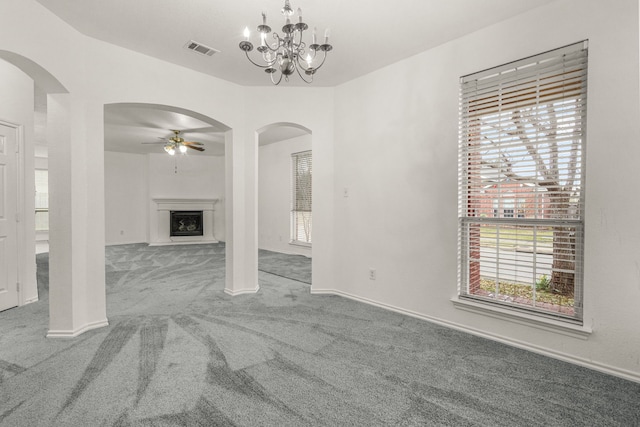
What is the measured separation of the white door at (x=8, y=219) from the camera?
11.1 feet

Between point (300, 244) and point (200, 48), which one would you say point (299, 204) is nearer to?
point (300, 244)

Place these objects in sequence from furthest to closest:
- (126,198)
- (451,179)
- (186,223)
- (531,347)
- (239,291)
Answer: (186,223)
(126,198)
(239,291)
(451,179)
(531,347)

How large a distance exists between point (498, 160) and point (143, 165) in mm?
9061

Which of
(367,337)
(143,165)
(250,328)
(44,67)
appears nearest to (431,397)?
(367,337)

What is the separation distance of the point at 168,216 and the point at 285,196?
3724 millimetres

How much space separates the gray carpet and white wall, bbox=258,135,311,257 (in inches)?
165

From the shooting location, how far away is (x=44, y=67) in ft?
7.86

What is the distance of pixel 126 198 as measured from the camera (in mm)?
8805

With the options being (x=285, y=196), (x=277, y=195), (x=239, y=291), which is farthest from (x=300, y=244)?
(x=239, y=291)

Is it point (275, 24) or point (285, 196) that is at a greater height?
point (275, 24)

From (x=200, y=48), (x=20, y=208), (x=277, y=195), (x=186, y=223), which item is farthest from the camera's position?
(x=186, y=223)

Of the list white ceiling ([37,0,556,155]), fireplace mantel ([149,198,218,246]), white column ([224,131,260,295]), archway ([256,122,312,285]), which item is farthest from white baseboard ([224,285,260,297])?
fireplace mantel ([149,198,218,246])

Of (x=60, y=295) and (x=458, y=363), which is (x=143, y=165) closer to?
(x=60, y=295)

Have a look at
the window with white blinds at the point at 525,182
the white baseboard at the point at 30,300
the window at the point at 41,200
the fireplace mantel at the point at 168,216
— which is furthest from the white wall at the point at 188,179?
the window with white blinds at the point at 525,182
